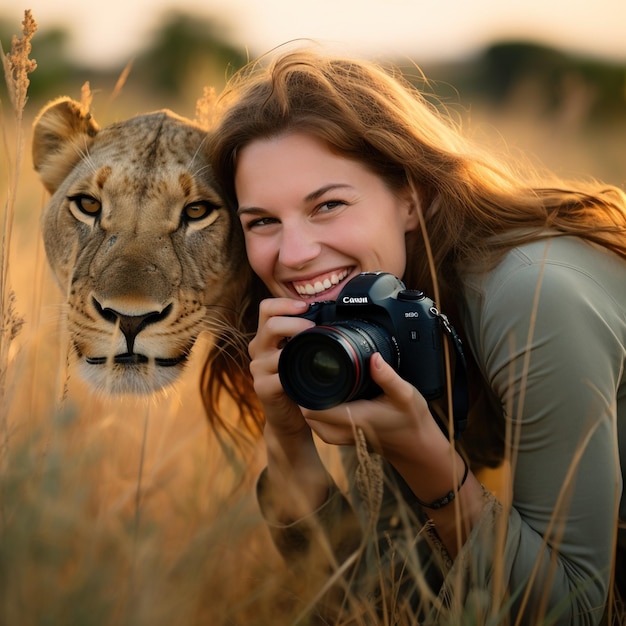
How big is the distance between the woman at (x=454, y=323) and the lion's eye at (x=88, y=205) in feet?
1.27

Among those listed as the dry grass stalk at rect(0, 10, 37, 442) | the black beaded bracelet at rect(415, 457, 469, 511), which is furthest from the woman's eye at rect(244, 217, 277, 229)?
the black beaded bracelet at rect(415, 457, 469, 511)

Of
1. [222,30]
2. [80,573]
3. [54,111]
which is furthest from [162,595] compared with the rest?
[222,30]

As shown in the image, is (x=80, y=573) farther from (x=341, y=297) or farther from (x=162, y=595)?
(x=341, y=297)

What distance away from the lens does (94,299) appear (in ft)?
8.21

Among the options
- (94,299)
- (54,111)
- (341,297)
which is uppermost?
(54,111)

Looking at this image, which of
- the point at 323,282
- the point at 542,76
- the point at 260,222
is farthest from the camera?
the point at 542,76

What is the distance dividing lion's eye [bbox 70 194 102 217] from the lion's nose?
386 millimetres

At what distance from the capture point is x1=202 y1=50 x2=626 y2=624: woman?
79.5 inches

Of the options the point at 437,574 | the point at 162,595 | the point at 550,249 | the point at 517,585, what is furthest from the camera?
the point at 437,574

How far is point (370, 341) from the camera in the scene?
6.48ft

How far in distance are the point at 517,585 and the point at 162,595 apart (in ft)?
2.92

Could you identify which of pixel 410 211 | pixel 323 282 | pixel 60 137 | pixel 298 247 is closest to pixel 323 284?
pixel 323 282

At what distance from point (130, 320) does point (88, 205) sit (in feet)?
1.63

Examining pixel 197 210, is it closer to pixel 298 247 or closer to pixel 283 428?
pixel 298 247
